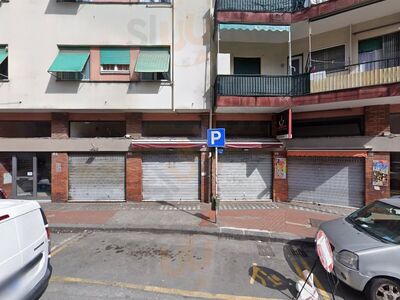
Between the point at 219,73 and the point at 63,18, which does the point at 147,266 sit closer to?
the point at 219,73

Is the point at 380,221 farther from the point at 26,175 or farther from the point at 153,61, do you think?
the point at 26,175

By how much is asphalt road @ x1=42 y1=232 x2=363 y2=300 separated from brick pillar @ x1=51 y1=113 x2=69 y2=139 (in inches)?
205

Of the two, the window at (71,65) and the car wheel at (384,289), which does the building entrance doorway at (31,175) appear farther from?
the car wheel at (384,289)

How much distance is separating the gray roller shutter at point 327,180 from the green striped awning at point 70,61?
9.23 meters

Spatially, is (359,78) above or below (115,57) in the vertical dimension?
→ below

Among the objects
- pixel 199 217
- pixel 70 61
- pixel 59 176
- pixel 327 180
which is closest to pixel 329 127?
pixel 327 180

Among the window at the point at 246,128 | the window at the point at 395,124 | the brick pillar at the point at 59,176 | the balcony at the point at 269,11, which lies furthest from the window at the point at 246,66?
the brick pillar at the point at 59,176

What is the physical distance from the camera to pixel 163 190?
11188 mm

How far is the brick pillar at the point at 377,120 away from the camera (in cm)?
945

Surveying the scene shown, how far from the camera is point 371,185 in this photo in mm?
9672

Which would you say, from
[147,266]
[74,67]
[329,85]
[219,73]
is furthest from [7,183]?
[329,85]

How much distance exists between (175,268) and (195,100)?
272 inches

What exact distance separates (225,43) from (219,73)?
1.84 meters

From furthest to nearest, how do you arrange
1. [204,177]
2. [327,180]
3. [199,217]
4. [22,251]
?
[204,177]
[327,180]
[199,217]
[22,251]
